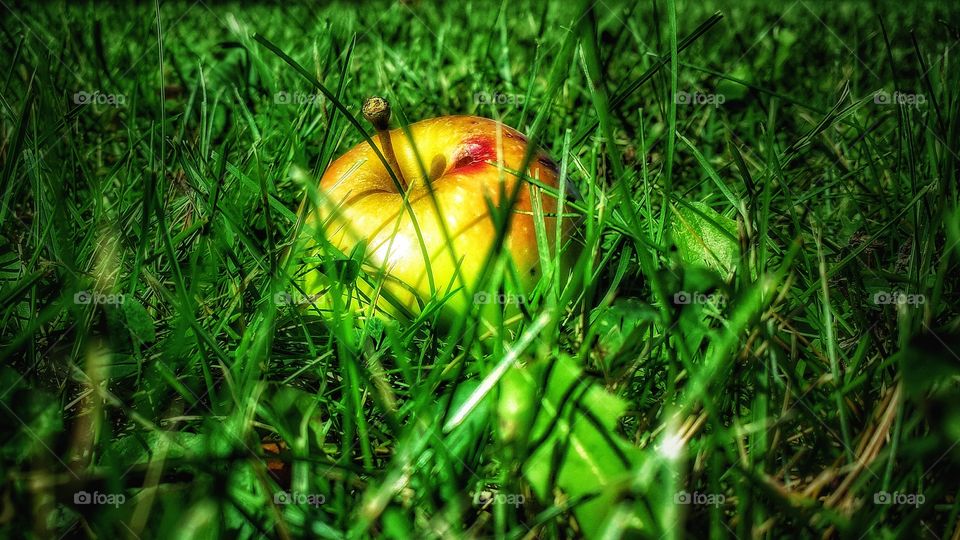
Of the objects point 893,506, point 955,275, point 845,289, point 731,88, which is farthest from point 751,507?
point 731,88

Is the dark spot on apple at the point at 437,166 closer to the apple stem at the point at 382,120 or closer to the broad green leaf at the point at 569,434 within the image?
the apple stem at the point at 382,120

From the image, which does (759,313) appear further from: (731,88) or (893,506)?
(731,88)

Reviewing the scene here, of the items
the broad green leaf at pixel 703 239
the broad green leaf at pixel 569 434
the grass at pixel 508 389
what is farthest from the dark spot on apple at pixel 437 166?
the broad green leaf at pixel 569 434

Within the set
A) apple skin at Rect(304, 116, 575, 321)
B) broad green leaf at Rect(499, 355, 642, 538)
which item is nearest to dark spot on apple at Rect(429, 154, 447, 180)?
apple skin at Rect(304, 116, 575, 321)

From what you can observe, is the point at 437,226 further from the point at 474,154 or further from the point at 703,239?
the point at 703,239

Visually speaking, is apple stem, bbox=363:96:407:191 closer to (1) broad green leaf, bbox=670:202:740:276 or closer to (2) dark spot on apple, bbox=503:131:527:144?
(2) dark spot on apple, bbox=503:131:527:144

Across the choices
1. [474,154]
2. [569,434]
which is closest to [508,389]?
[569,434]
